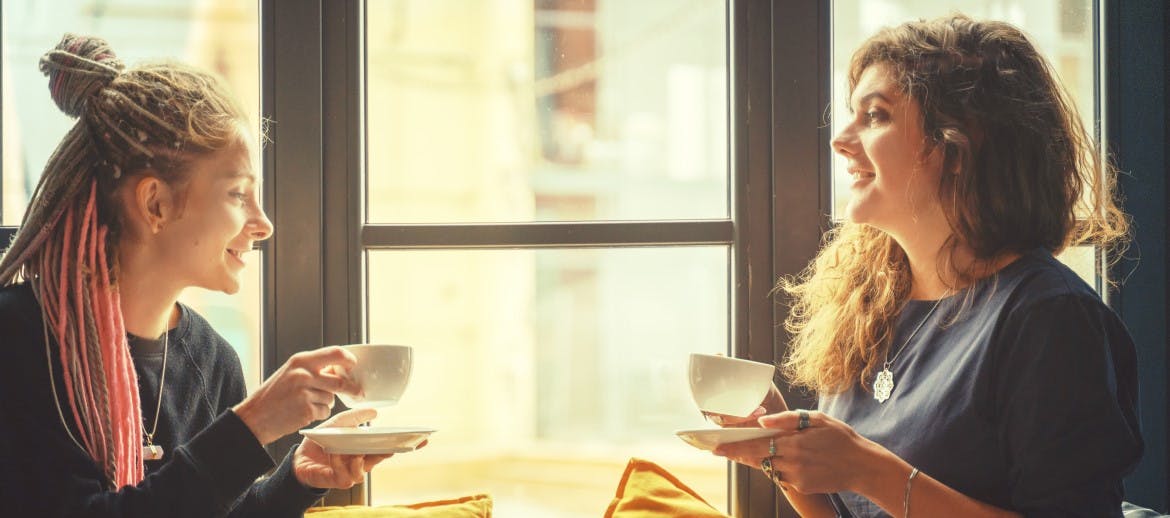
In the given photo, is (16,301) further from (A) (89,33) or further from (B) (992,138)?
(B) (992,138)

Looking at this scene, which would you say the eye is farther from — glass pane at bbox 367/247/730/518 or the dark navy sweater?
the dark navy sweater

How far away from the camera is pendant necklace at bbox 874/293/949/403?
1562 millimetres

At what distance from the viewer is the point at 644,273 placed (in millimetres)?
2074

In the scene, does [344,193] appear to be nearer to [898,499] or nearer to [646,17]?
[646,17]

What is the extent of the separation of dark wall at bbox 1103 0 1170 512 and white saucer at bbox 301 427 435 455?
5.21 feet

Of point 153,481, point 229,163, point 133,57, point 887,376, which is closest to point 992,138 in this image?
point 887,376

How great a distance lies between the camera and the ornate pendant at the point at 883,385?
156cm

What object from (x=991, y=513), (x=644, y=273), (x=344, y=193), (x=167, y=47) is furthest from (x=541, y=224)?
(x=991, y=513)

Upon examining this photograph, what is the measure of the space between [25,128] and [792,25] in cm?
160

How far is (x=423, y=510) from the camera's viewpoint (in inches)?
71.1

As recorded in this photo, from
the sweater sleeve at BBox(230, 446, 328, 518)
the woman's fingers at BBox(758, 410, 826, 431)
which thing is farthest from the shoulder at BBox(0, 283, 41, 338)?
the woman's fingers at BBox(758, 410, 826, 431)

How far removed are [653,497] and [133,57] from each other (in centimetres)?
139

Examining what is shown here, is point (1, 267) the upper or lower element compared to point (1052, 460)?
upper

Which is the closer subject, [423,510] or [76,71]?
[76,71]
